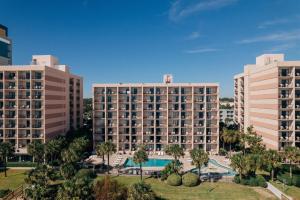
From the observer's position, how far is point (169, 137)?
3467 inches

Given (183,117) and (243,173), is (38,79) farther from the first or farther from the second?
(243,173)

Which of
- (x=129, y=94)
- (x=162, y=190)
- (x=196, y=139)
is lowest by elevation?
(x=162, y=190)

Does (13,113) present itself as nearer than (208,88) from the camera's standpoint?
Yes

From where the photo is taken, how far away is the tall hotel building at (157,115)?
87438 millimetres

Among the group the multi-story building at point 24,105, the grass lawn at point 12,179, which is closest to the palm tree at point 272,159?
the grass lawn at point 12,179

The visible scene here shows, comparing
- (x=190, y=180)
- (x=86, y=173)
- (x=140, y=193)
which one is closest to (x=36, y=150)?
(x=86, y=173)

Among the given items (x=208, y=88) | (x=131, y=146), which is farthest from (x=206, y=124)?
(x=131, y=146)

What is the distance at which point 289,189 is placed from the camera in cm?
5225

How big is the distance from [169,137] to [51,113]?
44.2 meters

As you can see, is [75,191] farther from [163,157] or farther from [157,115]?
[157,115]

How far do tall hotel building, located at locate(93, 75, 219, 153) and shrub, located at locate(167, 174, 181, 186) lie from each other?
105 feet

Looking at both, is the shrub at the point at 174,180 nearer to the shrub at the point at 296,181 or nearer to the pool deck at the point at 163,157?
the pool deck at the point at 163,157

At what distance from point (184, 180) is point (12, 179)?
145 feet

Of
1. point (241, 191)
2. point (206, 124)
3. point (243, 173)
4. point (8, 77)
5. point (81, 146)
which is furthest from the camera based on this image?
point (206, 124)
